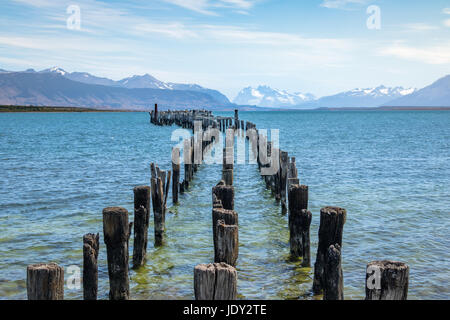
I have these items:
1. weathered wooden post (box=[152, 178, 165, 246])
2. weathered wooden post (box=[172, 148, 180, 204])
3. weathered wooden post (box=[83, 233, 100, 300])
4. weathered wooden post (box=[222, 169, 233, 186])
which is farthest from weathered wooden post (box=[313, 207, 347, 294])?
weathered wooden post (box=[172, 148, 180, 204])

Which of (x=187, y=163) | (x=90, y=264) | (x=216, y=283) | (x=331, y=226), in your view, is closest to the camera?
(x=216, y=283)

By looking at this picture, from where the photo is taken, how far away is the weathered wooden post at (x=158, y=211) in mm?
Result: 11321

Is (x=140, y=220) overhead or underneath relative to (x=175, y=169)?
underneath

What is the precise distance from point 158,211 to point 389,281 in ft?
23.9

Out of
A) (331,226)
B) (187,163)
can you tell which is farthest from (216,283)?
(187,163)

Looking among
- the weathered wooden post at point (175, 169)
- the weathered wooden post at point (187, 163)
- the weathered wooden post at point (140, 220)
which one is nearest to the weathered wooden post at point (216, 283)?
the weathered wooden post at point (140, 220)

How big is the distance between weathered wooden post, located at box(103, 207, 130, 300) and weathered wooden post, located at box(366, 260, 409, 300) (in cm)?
374

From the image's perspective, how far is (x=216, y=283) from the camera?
4.61m

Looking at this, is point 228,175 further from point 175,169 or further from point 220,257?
point 220,257

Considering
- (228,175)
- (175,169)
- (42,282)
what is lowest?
(42,282)

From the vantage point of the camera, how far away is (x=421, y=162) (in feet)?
102

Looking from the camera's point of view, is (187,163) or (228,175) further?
(187,163)

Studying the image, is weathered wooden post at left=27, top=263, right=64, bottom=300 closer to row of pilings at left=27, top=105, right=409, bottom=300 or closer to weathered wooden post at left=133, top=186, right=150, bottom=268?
row of pilings at left=27, top=105, right=409, bottom=300
